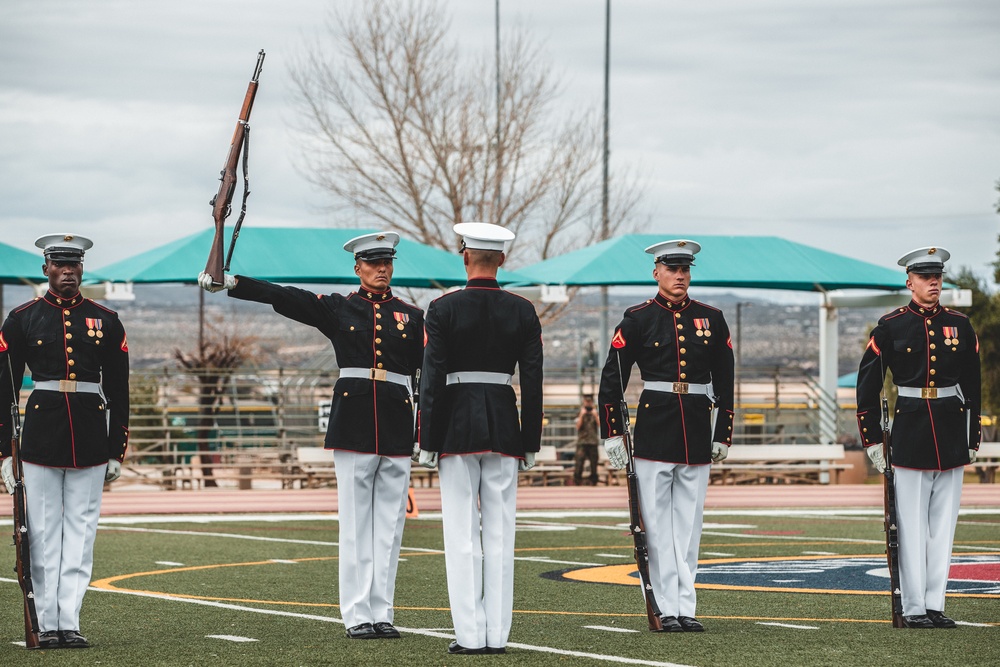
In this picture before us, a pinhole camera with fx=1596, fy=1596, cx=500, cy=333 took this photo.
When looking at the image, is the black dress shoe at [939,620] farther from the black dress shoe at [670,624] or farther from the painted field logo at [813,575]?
the painted field logo at [813,575]

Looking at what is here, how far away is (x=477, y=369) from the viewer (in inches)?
316

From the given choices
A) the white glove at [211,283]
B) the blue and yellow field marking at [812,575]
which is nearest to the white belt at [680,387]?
the blue and yellow field marking at [812,575]

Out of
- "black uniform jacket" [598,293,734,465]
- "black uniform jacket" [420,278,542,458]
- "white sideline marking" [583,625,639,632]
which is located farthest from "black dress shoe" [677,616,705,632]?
"black uniform jacket" [420,278,542,458]

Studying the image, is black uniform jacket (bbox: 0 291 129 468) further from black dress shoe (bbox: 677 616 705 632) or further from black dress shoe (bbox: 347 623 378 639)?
black dress shoe (bbox: 677 616 705 632)

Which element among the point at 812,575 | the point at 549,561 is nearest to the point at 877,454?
the point at 812,575

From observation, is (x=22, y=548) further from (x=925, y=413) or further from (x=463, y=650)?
(x=925, y=413)

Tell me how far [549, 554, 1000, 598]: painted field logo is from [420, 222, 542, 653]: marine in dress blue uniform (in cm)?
348

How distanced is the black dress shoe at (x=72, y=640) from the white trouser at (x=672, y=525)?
3.01 m

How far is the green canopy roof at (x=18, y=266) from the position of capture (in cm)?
2130

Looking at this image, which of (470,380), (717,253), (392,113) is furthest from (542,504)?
(392,113)

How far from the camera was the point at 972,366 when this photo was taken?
913 centimetres

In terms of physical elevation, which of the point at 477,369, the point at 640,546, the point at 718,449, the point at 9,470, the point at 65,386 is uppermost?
the point at 477,369

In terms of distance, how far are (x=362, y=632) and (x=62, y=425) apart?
6.24ft

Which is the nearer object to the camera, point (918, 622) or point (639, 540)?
point (639, 540)
